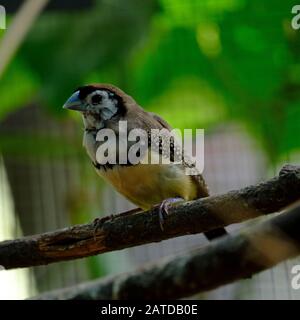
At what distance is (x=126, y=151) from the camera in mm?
983

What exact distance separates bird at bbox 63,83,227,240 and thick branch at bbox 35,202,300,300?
0.13 meters

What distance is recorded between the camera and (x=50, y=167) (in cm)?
157

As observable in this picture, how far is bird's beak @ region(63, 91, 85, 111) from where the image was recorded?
38.5 inches

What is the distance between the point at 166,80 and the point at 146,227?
1.56ft

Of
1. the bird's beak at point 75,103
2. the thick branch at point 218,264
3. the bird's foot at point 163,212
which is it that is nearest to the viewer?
the thick branch at point 218,264

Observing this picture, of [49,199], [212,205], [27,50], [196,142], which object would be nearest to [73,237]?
[212,205]

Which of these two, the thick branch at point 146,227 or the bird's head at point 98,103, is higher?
the bird's head at point 98,103

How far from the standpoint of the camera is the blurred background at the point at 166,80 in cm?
120
